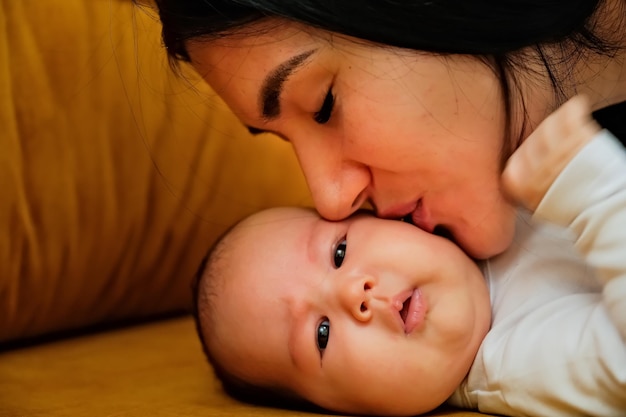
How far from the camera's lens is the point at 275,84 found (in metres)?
1.19

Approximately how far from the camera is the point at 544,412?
1.11 m

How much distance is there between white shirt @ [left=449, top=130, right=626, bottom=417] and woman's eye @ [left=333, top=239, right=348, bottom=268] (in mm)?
221

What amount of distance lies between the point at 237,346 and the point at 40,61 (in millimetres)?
657

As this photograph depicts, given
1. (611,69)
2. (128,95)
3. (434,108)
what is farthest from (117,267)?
(611,69)

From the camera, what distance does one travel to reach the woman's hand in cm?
112

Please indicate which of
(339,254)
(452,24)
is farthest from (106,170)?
(452,24)

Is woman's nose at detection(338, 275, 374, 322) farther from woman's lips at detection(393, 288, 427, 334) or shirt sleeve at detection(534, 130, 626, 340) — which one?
shirt sleeve at detection(534, 130, 626, 340)

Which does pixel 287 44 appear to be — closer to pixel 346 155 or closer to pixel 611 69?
pixel 346 155

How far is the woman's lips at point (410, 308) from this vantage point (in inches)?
46.8

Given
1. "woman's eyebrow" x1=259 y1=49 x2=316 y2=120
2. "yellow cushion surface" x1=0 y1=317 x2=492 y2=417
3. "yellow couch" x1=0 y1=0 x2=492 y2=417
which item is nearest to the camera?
"woman's eyebrow" x1=259 y1=49 x2=316 y2=120

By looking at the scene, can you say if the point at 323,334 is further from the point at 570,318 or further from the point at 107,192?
the point at 107,192

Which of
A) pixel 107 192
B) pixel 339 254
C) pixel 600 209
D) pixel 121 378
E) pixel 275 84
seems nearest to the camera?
pixel 600 209

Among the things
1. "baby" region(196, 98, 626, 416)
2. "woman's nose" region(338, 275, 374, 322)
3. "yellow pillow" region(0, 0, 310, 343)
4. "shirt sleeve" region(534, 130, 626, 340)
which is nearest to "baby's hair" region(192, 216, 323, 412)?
"baby" region(196, 98, 626, 416)

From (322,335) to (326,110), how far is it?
30cm
